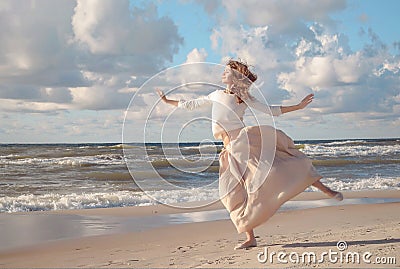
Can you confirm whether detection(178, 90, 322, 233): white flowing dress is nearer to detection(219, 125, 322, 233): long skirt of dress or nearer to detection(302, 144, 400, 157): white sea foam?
detection(219, 125, 322, 233): long skirt of dress

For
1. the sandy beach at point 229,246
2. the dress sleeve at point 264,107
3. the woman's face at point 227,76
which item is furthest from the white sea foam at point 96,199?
the dress sleeve at point 264,107

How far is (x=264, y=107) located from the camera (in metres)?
5.92

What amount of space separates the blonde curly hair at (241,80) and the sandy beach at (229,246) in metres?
1.80

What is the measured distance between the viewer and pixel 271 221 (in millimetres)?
9500

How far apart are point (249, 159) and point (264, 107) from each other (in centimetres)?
63

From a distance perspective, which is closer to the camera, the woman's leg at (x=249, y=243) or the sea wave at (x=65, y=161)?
the woman's leg at (x=249, y=243)

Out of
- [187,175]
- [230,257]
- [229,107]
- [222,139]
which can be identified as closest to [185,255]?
[230,257]

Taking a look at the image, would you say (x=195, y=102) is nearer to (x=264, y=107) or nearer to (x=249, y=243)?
(x=264, y=107)

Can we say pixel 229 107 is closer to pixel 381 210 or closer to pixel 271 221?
pixel 271 221

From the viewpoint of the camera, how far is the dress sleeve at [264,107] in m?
5.92

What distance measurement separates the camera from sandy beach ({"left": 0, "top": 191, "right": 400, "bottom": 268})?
5.25 m

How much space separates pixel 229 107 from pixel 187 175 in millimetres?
13836

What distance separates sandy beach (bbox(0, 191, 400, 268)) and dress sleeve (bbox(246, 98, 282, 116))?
158 centimetres

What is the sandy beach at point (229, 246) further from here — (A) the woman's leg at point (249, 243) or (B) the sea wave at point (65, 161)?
(B) the sea wave at point (65, 161)
